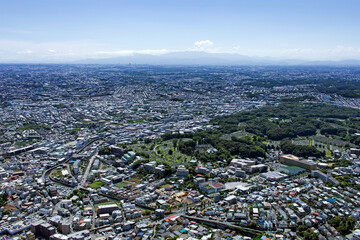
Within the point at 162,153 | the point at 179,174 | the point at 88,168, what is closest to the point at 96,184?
the point at 88,168

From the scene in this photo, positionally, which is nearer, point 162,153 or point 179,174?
point 179,174

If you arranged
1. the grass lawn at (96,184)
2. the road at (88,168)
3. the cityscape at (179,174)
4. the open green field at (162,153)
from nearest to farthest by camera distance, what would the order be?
the cityscape at (179,174)
the grass lawn at (96,184)
the road at (88,168)
the open green field at (162,153)

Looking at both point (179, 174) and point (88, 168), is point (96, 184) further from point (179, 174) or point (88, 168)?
point (179, 174)

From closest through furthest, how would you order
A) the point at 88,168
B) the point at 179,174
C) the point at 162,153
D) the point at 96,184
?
1. the point at 96,184
2. the point at 179,174
3. the point at 88,168
4. the point at 162,153

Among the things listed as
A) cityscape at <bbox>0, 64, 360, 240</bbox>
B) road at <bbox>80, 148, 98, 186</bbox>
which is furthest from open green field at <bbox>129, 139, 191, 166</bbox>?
road at <bbox>80, 148, 98, 186</bbox>

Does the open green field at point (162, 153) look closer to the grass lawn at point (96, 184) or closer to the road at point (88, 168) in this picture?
the road at point (88, 168)

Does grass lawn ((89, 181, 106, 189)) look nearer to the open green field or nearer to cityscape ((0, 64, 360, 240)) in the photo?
cityscape ((0, 64, 360, 240))

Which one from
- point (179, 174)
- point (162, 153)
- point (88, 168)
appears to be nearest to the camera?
point (179, 174)

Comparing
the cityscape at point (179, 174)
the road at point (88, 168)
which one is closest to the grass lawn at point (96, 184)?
the cityscape at point (179, 174)

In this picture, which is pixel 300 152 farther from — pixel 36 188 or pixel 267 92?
pixel 267 92

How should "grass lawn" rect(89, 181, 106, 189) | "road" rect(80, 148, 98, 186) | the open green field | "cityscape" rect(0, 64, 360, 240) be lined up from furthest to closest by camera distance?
1. the open green field
2. "road" rect(80, 148, 98, 186)
3. "grass lawn" rect(89, 181, 106, 189)
4. "cityscape" rect(0, 64, 360, 240)

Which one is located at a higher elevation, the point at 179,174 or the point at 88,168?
the point at 179,174
